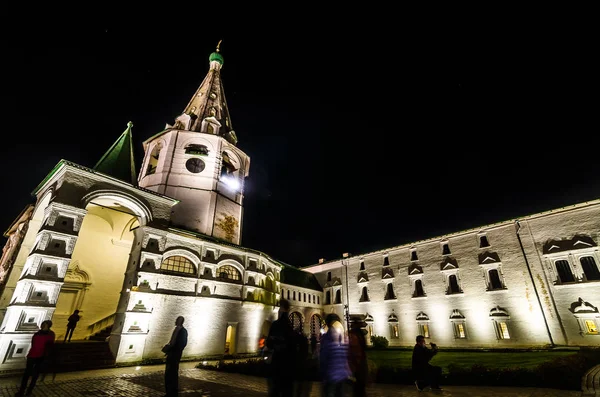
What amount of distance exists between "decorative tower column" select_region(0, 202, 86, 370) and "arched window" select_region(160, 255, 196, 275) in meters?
5.40

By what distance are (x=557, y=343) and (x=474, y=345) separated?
588 centimetres

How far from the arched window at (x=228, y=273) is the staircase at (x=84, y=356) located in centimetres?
782

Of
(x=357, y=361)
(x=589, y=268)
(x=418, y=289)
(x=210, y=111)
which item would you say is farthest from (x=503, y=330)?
(x=210, y=111)

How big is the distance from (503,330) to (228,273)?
2410 centimetres

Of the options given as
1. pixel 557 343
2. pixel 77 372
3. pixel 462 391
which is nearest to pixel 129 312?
pixel 77 372

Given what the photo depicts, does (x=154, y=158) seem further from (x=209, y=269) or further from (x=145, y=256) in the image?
(x=209, y=269)

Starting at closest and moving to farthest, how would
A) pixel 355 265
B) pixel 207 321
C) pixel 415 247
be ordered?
pixel 207 321 → pixel 415 247 → pixel 355 265

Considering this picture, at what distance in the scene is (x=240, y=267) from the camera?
22.5 metres

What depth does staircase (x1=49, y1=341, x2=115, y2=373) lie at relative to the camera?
13.0 m

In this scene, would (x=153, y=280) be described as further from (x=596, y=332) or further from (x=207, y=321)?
(x=596, y=332)

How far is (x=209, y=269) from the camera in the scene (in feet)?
67.3

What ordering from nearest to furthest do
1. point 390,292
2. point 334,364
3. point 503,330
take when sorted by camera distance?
point 334,364 → point 503,330 → point 390,292

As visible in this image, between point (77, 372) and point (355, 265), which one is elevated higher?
point (355, 265)

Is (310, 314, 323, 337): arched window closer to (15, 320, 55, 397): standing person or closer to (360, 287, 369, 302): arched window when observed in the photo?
(360, 287, 369, 302): arched window
